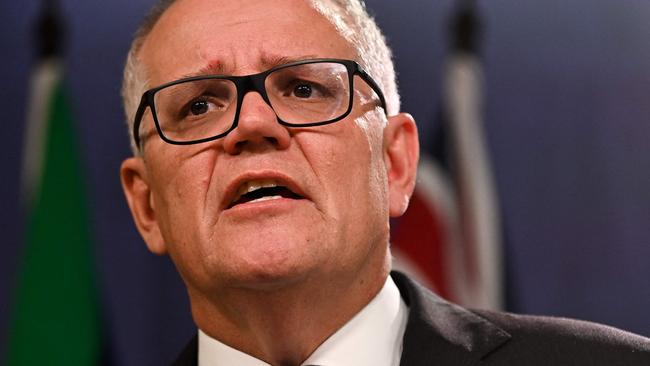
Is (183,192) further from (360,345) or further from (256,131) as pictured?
(360,345)

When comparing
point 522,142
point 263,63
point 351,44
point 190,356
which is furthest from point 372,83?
point 522,142

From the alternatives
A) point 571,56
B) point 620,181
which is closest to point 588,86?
point 571,56

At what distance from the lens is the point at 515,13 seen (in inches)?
119

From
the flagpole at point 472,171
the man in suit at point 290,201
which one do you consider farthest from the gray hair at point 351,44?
the flagpole at point 472,171

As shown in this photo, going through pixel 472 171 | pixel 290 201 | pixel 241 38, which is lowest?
pixel 472 171

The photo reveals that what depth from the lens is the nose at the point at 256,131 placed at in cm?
141

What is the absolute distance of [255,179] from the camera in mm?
1410

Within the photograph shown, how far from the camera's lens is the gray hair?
1.62m

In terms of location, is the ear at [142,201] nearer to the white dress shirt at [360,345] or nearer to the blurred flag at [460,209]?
the white dress shirt at [360,345]

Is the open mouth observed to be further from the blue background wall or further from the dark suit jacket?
the blue background wall

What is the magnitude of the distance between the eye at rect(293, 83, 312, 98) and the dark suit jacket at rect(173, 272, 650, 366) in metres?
0.43

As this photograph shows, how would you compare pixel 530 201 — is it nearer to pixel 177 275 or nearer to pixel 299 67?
pixel 177 275

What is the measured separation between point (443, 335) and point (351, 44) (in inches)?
21.3

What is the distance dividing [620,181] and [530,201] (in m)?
0.30
